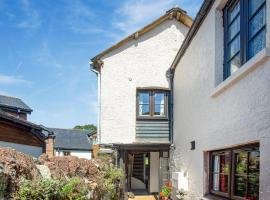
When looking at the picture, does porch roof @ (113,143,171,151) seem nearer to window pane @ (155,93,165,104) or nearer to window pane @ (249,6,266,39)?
window pane @ (155,93,165,104)

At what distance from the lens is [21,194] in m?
5.21

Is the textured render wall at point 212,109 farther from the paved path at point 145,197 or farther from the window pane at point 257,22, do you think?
the paved path at point 145,197

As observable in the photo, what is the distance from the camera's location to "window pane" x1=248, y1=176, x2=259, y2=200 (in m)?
5.05

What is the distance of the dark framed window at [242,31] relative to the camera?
4.98m

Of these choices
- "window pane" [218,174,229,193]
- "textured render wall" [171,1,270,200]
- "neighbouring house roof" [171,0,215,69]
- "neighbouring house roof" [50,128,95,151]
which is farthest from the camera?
"neighbouring house roof" [50,128,95,151]

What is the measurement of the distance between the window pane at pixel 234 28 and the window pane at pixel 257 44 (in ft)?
2.45

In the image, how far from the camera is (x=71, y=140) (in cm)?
4297

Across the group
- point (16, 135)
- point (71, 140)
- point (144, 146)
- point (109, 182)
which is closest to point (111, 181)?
point (109, 182)

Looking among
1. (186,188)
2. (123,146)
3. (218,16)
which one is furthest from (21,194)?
(123,146)

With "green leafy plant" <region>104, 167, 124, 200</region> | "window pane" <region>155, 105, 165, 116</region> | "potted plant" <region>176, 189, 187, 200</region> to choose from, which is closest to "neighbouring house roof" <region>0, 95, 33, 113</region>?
"window pane" <region>155, 105, 165, 116</region>

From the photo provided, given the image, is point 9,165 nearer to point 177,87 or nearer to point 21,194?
point 21,194

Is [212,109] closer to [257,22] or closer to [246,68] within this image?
[246,68]

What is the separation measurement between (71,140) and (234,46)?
3863 centimetres

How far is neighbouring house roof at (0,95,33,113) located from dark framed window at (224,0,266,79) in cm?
1772
